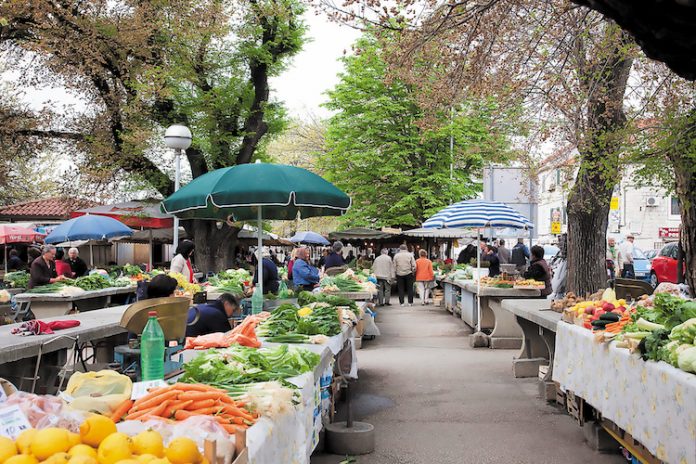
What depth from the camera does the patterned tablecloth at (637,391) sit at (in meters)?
4.27

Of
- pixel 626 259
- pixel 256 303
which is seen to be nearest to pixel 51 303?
pixel 256 303

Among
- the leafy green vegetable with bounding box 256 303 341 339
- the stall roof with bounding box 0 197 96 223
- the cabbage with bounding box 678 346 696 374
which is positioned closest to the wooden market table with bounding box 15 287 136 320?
the leafy green vegetable with bounding box 256 303 341 339

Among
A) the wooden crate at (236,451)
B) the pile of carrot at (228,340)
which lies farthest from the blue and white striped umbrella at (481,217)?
the wooden crate at (236,451)

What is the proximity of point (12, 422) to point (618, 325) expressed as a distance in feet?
16.9

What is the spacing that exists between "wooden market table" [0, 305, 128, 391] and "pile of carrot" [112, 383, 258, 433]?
322 centimetres

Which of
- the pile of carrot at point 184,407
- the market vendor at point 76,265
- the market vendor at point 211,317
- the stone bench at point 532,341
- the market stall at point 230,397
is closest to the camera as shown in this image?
the market stall at point 230,397

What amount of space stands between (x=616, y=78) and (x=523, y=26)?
1.71 metres

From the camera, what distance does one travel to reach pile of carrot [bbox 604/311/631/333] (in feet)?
20.0

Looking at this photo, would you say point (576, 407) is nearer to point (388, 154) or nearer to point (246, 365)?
point (246, 365)

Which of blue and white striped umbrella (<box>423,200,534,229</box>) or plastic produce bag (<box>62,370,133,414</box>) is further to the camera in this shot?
blue and white striped umbrella (<box>423,200,534,229</box>)

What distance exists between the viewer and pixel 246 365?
4.52 m

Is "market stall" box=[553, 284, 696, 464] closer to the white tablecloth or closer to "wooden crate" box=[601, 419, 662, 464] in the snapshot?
"wooden crate" box=[601, 419, 662, 464]

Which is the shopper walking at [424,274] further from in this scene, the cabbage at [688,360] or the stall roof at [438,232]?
the cabbage at [688,360]

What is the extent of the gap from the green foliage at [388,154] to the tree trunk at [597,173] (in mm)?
21640
